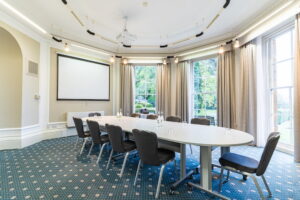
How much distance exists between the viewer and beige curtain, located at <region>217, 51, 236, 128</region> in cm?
426

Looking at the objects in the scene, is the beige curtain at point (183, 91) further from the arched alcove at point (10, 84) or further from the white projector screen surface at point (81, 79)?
the arched alcove at point (10, 84)

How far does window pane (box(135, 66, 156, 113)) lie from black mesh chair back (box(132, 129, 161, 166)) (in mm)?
4138

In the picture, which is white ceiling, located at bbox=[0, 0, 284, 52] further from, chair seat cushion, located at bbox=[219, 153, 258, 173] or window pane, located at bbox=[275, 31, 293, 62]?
chair seat cushion, located at bbox=[219, 153, 258, 173]

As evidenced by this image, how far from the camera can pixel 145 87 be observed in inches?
242

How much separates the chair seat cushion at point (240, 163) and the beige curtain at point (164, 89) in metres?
3.76

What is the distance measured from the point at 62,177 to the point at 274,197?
9.95ft

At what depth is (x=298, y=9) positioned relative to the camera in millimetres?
2688

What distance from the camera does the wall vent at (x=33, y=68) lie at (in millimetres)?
3867

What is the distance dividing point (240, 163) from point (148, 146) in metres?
1.18

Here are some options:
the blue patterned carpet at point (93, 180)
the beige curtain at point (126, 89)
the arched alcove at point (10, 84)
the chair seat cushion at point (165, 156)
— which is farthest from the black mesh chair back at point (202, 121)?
the arched alcove at point (10, 84)

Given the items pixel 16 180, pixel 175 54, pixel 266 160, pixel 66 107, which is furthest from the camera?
pixel 175 54

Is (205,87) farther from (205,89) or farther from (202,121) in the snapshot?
(202,121)

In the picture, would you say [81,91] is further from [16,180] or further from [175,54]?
[175,54]

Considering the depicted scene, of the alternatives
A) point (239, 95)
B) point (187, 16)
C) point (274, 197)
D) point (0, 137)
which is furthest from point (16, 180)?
point (239, 95)
